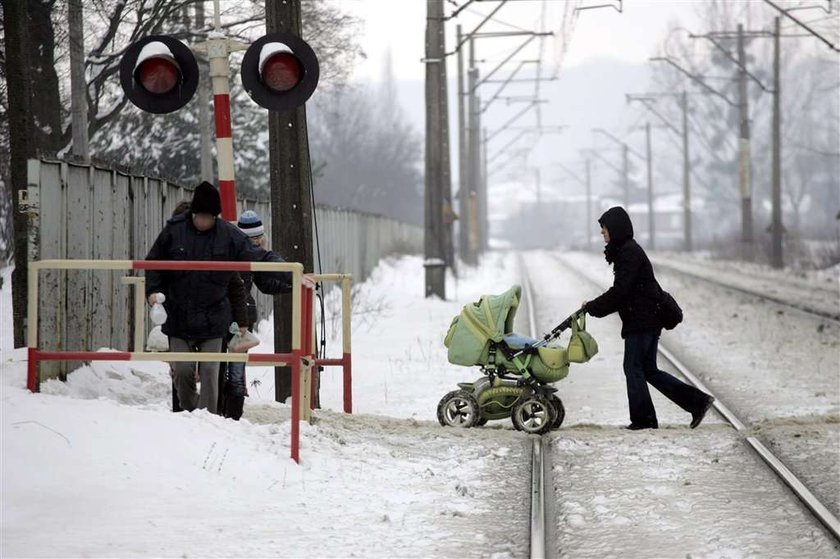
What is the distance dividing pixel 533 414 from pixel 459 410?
648 millimetres

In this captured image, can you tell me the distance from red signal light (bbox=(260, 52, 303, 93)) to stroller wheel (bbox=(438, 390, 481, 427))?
2.84 metres

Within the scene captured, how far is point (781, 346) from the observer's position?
18.7 meters

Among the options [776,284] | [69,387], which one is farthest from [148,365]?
[776,284]

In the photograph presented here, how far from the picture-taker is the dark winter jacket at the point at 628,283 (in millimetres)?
10969

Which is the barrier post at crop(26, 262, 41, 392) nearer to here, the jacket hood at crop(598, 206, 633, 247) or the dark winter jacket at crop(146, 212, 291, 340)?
the dark winter jacket at crop(146, 212, 291, 340)

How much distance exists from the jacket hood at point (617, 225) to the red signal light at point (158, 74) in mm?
3505

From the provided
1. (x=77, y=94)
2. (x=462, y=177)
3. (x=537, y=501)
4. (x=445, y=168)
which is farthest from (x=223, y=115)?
(x=462, y=177)

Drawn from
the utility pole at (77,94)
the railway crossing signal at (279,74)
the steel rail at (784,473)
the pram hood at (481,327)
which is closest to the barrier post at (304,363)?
the pram hood at (481,327)

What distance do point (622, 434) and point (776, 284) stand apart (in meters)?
24.7

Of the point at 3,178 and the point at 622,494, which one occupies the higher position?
the point at 3,178

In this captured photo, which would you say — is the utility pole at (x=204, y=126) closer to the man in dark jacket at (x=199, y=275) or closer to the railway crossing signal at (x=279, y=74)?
the railway crossing signal at (x=279, y=74)

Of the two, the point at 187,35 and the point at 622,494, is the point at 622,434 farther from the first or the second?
the point at 187,35

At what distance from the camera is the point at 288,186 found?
12.1m

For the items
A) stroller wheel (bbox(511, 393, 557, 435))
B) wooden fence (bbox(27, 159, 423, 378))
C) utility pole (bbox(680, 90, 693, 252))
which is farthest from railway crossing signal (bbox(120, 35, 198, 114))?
utility pole (bbox(680, 90, 693, 252))
